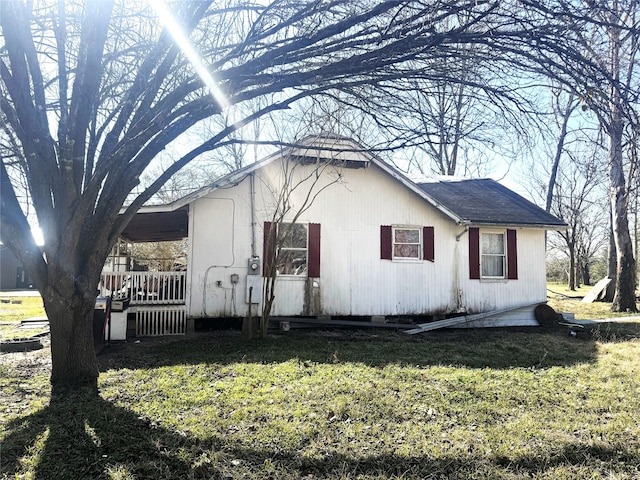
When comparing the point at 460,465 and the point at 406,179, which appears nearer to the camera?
the point at 460,465

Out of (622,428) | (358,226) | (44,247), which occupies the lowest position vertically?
(622,428)

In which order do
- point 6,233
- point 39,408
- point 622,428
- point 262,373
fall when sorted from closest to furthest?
point 622,428, point 39,408, point 6,233, point 262,373

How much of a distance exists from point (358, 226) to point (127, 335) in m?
6.28

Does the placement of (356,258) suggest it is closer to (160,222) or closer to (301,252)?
(301,252)

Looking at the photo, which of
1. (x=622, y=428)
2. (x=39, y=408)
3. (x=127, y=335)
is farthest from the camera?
(x=127, y=335)

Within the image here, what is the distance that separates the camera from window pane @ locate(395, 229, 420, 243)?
37.6 feet

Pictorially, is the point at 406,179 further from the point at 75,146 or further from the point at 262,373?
the point at 75,146

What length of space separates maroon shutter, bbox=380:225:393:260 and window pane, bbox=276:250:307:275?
2126mm

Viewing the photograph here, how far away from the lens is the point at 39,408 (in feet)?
15.1

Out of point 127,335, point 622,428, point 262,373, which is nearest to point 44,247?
point 262,373

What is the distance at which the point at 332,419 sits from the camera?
4371 mm

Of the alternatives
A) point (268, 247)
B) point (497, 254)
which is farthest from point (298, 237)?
point (497, 254)

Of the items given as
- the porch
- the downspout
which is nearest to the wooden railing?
the porch

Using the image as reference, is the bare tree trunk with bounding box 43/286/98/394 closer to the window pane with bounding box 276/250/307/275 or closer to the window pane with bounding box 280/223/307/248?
the window pane with bounding box 276/250/307/275
